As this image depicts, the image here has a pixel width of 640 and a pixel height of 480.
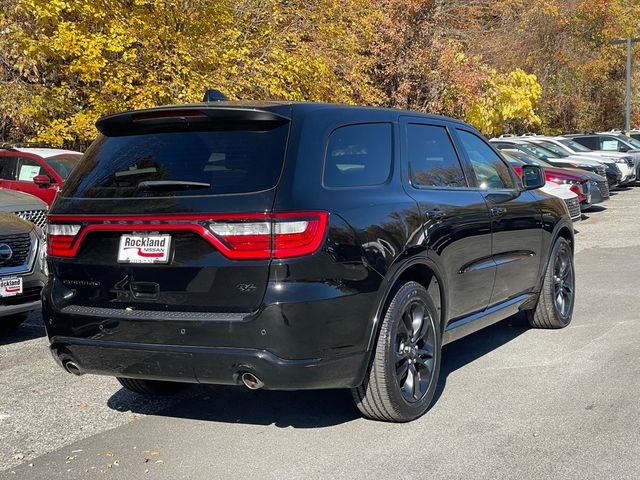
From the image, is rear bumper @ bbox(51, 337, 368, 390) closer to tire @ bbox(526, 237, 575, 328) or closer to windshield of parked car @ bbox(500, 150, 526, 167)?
tire @ bbox(526, 237, 575, 328)

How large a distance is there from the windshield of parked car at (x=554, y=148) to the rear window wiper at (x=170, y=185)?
18433 mm

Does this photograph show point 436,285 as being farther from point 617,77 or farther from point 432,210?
point 617,77

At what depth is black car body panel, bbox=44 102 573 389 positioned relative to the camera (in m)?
4.06

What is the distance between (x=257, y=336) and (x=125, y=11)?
12.3 meters

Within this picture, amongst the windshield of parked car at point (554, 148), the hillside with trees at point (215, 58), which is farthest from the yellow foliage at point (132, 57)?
the windshield of parked car at point (554, 148)

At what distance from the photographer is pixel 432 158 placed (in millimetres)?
5441

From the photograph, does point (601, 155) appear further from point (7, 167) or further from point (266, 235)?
point (266, 235)

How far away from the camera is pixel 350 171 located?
180 inches

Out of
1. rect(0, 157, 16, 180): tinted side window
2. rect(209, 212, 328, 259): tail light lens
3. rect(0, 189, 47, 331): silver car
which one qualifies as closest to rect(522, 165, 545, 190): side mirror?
rect(209, 212, 328, 259): tail light lens

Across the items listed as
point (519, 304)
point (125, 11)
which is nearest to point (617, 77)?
point (125, 11)

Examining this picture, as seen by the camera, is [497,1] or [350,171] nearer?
[350,171]

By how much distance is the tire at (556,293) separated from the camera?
22.9 ft

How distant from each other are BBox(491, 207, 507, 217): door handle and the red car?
8.85 m

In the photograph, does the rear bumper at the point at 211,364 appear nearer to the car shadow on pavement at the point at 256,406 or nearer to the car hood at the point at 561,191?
the car shadow on pavement at the point at 256,406
